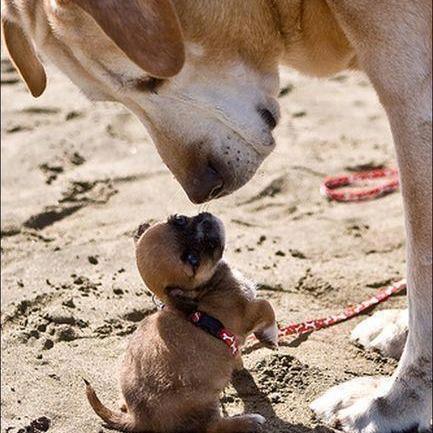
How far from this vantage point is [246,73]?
425 cm

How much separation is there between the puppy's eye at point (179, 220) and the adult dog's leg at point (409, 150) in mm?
751

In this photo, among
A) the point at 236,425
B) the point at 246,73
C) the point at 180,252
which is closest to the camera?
the point at 236,425

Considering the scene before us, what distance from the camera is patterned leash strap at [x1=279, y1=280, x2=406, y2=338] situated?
4461 mm

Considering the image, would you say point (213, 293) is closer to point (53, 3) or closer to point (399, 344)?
point (399, 344)

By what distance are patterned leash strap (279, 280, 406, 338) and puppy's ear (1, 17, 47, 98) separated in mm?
1404

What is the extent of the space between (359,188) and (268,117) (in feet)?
5.59

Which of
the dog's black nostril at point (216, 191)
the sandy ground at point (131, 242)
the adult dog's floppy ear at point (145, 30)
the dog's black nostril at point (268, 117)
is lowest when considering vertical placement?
the sandy ground at point (131, 242)

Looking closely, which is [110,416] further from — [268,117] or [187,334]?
[268,117]

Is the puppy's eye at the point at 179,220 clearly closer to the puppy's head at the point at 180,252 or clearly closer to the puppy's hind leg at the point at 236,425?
the puppy's head at the point at 180,252

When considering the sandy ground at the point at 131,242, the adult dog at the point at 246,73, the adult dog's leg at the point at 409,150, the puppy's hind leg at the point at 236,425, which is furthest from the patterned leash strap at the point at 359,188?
the puppy's hind leg at the point at 236,425

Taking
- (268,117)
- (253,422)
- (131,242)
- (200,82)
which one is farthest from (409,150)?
(131,242)

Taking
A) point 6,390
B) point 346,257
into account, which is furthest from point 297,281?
point 6,390

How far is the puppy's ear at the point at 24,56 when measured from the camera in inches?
180

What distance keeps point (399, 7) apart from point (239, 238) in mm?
1859
